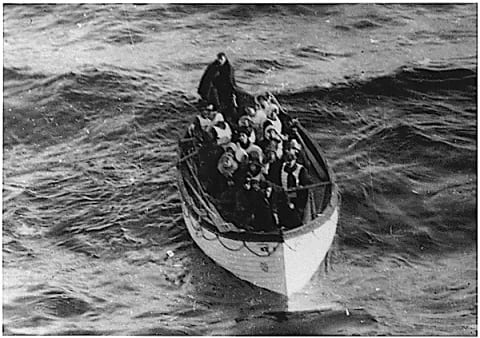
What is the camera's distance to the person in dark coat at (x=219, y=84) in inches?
113

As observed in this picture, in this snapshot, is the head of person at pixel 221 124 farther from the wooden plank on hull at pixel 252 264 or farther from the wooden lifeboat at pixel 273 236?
the wooden plank on hull at pixel 252 264

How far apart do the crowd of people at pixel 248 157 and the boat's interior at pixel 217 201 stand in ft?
0.06

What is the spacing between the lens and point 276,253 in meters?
2.57

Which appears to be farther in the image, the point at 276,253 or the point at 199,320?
the point at 199,320

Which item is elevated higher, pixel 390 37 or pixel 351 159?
pixel 390 37

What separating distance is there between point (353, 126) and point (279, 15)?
494mm

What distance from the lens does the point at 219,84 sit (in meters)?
2.89

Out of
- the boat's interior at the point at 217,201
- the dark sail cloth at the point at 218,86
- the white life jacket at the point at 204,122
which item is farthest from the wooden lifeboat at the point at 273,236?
the dark sail cloth at the point at 218,86

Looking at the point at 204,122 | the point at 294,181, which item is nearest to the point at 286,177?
the point at 294,181

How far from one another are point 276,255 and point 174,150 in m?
0.61

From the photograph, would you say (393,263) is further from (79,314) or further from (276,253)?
(79,314)

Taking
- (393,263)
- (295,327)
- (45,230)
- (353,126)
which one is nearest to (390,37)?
(353,126)

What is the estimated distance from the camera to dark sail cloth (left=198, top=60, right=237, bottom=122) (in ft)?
9.44

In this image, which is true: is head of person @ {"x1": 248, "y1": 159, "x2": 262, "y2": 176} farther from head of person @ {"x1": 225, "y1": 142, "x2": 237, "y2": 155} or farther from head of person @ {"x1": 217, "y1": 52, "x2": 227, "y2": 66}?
head of person @ {"x1": 217, "y1": 52, "x2": 227, "y2": 66}
